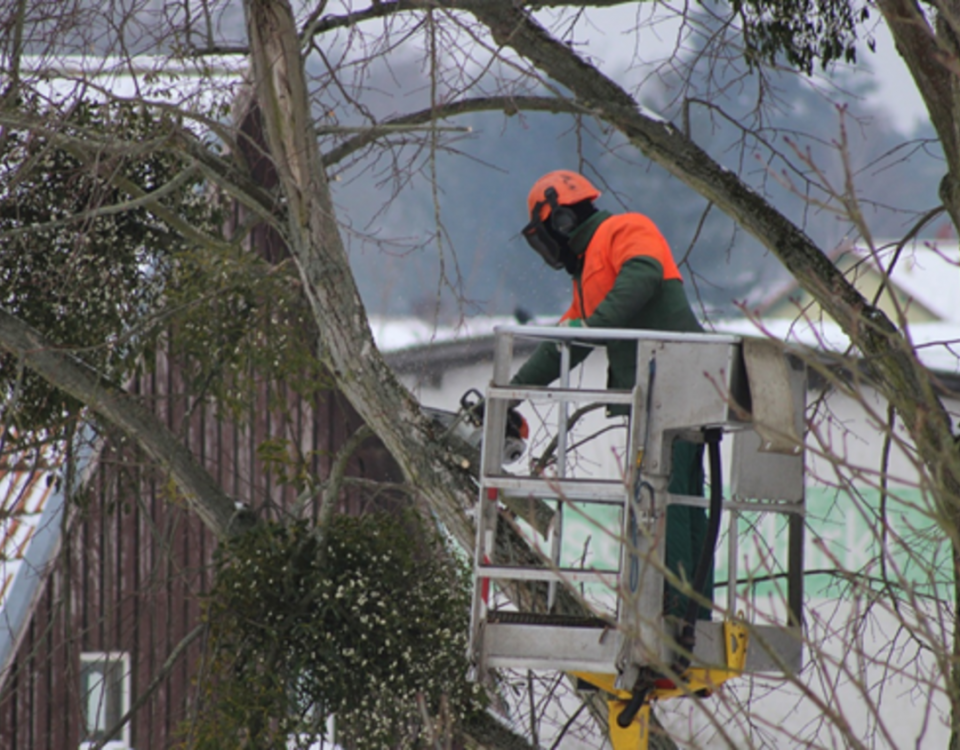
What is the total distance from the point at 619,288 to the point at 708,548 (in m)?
→ 0.90

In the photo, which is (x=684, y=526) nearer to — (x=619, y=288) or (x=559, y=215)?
(x=619, y=288)

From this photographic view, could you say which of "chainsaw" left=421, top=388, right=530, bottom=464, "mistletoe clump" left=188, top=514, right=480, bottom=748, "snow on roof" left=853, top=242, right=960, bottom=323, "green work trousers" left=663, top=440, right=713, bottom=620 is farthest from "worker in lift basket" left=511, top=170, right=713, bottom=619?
"snow on roof" left=853, top=242, right=960, bottom=323

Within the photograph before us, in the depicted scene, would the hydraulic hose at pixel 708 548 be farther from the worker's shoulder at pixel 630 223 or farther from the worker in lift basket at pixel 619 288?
the worker's shoulder at pixel 630 223

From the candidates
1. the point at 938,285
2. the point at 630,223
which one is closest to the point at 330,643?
the point at 630,223

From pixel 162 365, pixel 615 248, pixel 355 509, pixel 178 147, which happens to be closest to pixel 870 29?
pixel 615 248

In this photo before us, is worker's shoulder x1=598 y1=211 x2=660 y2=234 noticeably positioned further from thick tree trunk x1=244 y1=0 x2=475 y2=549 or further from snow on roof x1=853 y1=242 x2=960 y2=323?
snow on roof x1=853 y1=242 x2=960 y2=323

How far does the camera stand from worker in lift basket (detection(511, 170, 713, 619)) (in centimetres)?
421

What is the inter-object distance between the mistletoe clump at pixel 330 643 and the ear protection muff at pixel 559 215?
1.78m

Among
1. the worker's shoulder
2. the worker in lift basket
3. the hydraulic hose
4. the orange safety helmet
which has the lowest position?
the hydraulic hose

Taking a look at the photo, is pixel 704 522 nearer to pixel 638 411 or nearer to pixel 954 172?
pixel 638 411

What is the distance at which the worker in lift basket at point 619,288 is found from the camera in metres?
4.21

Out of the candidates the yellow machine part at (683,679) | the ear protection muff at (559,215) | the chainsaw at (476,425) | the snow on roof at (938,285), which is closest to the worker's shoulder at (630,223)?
the ear protection muff at (559,215)

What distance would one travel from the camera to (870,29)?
257 inches

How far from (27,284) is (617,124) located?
9.03 feet
